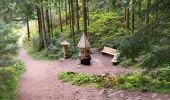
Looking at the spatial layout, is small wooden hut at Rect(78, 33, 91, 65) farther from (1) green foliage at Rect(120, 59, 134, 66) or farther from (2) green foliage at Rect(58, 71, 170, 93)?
(2) green foliage at Rect(58, 71, 170, 93)

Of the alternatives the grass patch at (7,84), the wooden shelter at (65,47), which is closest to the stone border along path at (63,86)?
the grass patch at (7,84)

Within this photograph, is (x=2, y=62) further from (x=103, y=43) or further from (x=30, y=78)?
(x=103, y=43)

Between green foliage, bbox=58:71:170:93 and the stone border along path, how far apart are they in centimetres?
46

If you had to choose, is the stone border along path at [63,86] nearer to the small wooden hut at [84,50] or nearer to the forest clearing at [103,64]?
the forest clearing at [103,64]

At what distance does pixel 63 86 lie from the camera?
15695 millimetres

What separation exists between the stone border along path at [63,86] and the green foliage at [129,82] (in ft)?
1.51

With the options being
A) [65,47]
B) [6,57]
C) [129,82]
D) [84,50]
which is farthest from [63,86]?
[65,47]

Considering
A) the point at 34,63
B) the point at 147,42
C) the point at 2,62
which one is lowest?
the point at 34,63

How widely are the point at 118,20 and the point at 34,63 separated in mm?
11142

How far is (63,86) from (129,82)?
350 cm

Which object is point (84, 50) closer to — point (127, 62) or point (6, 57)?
point (127, 62)

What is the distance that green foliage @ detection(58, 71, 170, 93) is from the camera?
43.6 ft

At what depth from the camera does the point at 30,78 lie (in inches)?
734

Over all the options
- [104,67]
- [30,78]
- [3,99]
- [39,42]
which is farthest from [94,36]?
[3,99]
